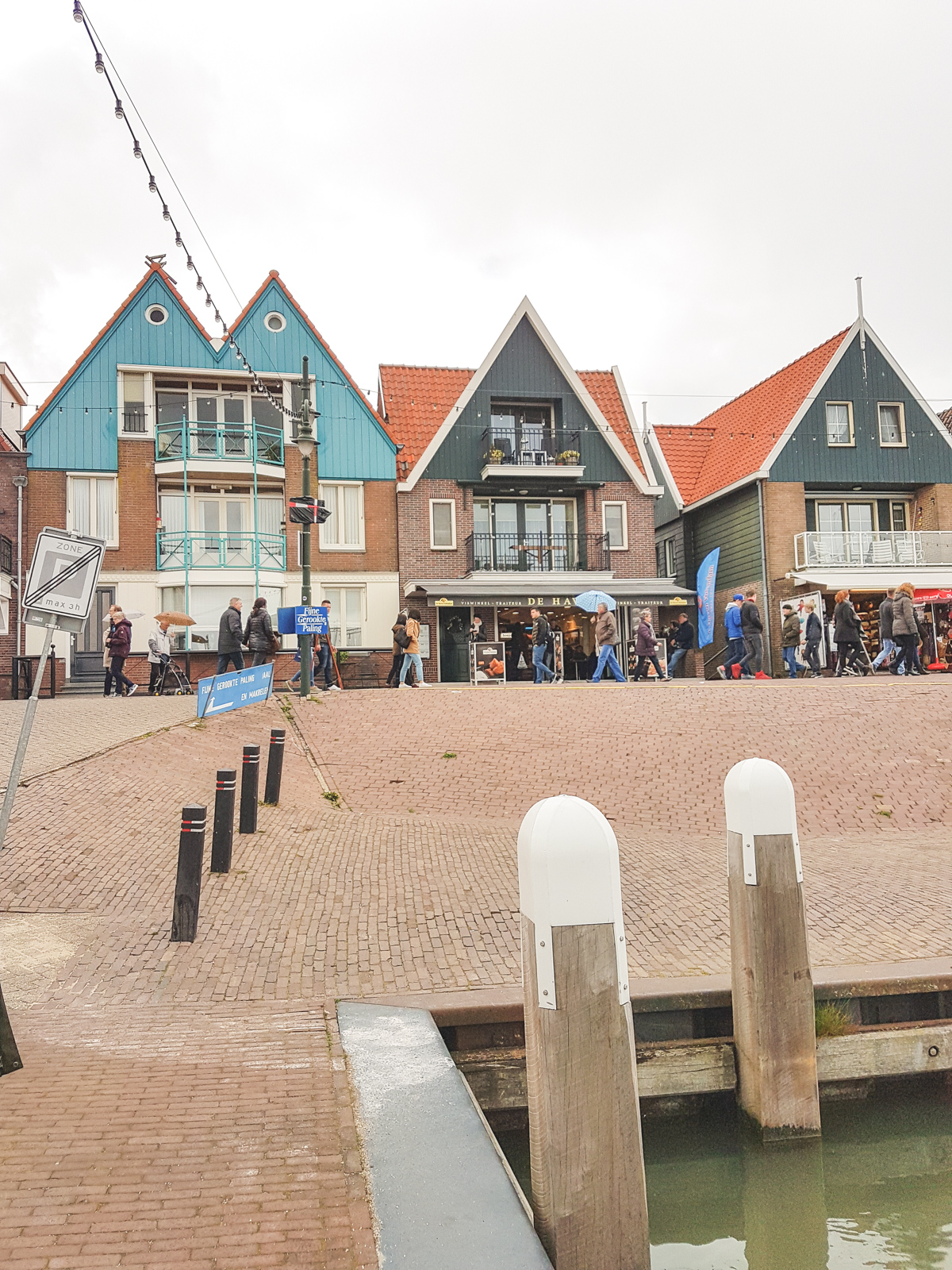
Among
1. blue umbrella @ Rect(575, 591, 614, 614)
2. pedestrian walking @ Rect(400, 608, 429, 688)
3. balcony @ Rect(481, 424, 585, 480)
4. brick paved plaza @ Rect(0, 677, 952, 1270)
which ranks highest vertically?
balcony @ Rect(481, 424, 585, 480)

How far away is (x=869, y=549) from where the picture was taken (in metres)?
27.4

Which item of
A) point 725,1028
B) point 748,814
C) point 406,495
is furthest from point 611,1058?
point 406,495

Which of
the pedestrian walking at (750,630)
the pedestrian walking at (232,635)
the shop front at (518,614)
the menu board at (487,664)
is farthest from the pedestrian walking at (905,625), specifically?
the pedestrian walking at (232,635)

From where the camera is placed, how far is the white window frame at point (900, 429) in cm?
2902

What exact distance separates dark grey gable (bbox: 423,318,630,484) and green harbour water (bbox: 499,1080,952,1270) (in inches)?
943

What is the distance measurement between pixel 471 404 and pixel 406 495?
135 inches

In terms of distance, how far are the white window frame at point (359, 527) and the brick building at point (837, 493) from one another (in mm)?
10891

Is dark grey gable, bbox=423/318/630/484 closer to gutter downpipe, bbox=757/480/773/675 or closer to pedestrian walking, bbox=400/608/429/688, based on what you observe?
gutter downpipe, bbox=757/480/773/675

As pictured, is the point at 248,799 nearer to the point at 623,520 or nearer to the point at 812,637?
the point at 812,637

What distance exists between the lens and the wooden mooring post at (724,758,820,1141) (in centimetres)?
442

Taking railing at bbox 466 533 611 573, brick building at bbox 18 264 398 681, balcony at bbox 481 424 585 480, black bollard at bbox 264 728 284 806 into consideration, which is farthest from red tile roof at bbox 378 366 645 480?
black bollard at bbox 264 728 284 806

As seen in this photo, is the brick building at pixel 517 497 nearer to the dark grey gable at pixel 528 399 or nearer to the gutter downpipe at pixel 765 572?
the dark grey gable at pixel 528 399

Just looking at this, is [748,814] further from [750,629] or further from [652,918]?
[750,629]

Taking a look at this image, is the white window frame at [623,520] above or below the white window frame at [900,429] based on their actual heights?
below
